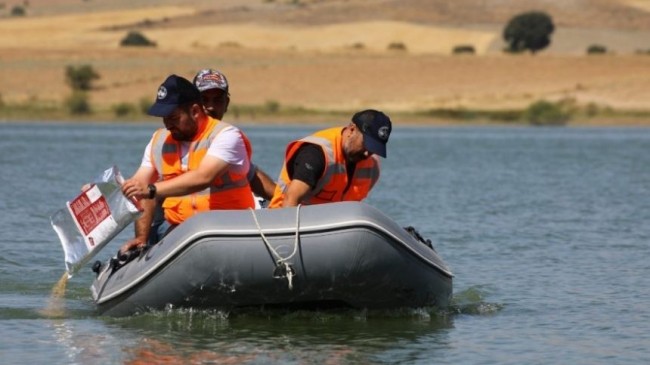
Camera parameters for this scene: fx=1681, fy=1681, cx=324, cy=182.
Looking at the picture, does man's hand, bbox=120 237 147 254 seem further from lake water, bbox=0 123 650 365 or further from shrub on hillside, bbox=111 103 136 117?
shrub on hillside, bbox=111 103 136 117

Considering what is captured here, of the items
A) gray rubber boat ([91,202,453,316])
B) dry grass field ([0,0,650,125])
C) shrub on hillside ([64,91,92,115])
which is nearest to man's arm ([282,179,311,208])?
gray rubber boat ([91,202,453,316])

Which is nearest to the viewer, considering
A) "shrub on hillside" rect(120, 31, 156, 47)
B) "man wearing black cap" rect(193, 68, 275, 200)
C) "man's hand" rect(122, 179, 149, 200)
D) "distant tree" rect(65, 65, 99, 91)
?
"man's hand" rect(122, 179, 149, 200)

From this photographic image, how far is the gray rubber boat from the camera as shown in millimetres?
9117

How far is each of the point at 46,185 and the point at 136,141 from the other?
15978 millimetres

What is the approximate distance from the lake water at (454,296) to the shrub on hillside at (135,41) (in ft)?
174

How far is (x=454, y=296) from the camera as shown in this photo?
11766mm

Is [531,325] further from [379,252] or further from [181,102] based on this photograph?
[181,102]

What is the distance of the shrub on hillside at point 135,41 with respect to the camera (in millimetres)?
80562

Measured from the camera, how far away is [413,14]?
102125 mm

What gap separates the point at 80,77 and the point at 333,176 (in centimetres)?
5021

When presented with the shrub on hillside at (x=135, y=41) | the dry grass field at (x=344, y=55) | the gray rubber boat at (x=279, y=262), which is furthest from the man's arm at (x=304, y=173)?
the shrub on hillside at (x=135, y=41)

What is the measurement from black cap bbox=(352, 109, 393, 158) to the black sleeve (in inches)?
11.4

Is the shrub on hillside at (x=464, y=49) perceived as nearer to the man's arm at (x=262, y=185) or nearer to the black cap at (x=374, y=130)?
the man's arm at (x=262, y=185)

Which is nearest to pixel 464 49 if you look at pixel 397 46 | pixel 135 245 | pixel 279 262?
pixel 397 46
